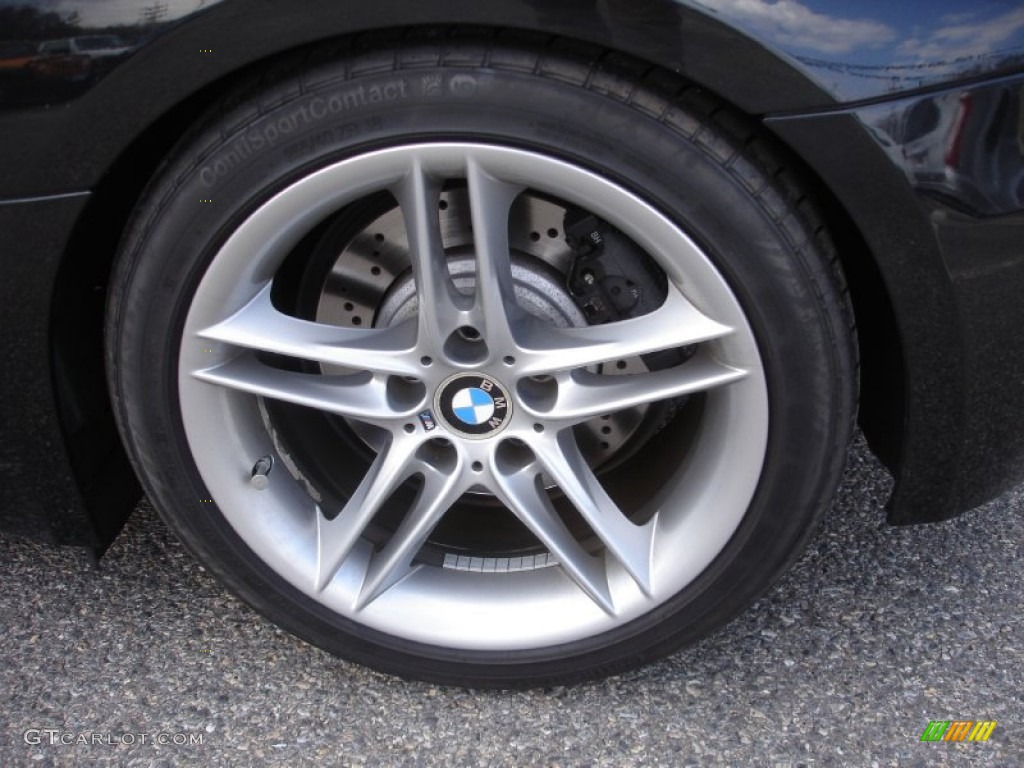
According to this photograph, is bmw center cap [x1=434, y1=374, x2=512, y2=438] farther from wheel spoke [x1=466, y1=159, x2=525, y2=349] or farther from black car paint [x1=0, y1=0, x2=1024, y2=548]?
black car paint [x1=0, y1=0, x2=1024, y2=548]

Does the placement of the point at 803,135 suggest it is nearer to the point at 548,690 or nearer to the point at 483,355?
the point at 483,355

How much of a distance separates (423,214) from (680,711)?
977 millimetres

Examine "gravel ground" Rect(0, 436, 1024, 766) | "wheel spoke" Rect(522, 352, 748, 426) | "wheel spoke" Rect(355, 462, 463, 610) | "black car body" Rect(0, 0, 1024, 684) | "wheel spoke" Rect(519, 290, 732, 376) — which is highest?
"black car body" Rect(0, 0, 1024, 684)

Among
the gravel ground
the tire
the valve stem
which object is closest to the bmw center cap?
the tire

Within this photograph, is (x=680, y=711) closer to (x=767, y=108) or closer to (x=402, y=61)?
(x=767, y=108)

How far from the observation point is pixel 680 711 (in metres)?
1.88

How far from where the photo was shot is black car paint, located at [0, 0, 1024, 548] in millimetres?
1405

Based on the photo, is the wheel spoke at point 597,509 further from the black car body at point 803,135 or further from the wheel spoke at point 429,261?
the black car body at point 803,135

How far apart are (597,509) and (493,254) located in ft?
1.56

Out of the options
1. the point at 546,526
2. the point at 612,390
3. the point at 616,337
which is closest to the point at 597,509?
the point at 546,526

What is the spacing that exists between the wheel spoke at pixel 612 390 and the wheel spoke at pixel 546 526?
0.14m

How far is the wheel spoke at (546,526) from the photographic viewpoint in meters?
1.79

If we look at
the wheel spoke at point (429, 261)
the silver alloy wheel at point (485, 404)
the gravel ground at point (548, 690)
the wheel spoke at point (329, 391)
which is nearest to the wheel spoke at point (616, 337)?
the silver alloy wheel at point (485, 404)

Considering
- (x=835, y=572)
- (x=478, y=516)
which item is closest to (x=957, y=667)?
(x=835, y=572)
